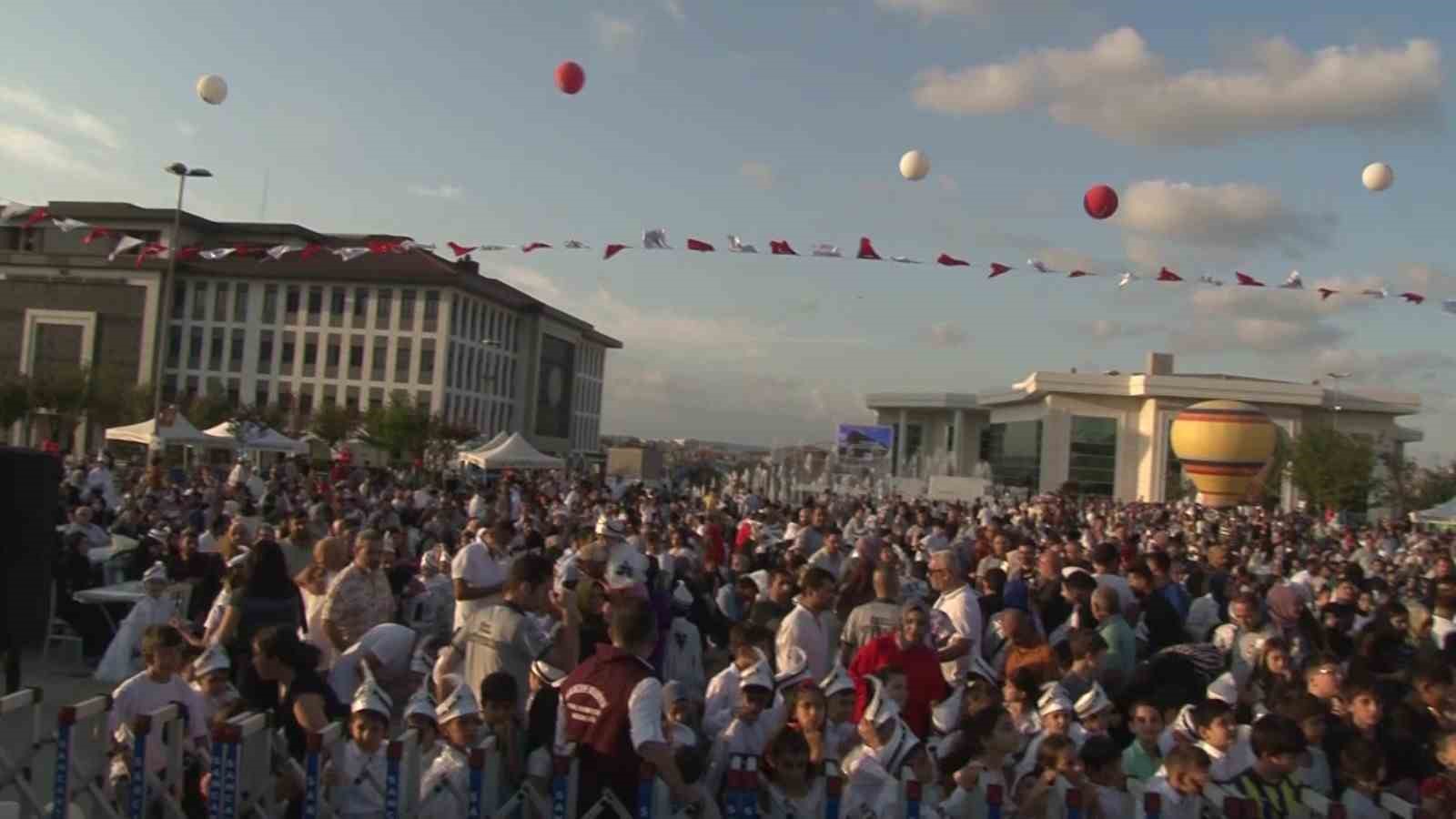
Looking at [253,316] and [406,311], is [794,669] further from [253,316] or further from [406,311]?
[253,316]

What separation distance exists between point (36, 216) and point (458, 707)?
12.9 meters

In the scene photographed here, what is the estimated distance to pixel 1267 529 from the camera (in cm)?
2597

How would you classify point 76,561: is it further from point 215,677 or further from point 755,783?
point 755,783

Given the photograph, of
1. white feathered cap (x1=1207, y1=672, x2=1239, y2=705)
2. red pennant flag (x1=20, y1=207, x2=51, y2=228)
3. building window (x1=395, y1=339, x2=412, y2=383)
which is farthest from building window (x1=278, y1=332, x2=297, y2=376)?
white feathered cap (x1=1207, y1=672, x2=1239, y2=705)

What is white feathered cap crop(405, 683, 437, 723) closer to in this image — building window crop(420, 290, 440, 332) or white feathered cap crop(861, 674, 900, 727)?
white feathered cap crop(861, 674, 900, 727)

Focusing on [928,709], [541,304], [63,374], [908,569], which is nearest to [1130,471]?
[541,304]

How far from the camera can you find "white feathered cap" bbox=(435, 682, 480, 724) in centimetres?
577

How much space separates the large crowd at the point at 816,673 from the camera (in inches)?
221

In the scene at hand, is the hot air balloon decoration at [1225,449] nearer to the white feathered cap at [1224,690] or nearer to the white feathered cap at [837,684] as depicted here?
the white feathered cap at [1224,690]

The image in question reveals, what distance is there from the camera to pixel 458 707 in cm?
578

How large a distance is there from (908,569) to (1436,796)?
7.20 m

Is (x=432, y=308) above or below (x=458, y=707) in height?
above

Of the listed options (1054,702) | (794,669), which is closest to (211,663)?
(794,669)

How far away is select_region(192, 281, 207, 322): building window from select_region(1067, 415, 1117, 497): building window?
168 feet
